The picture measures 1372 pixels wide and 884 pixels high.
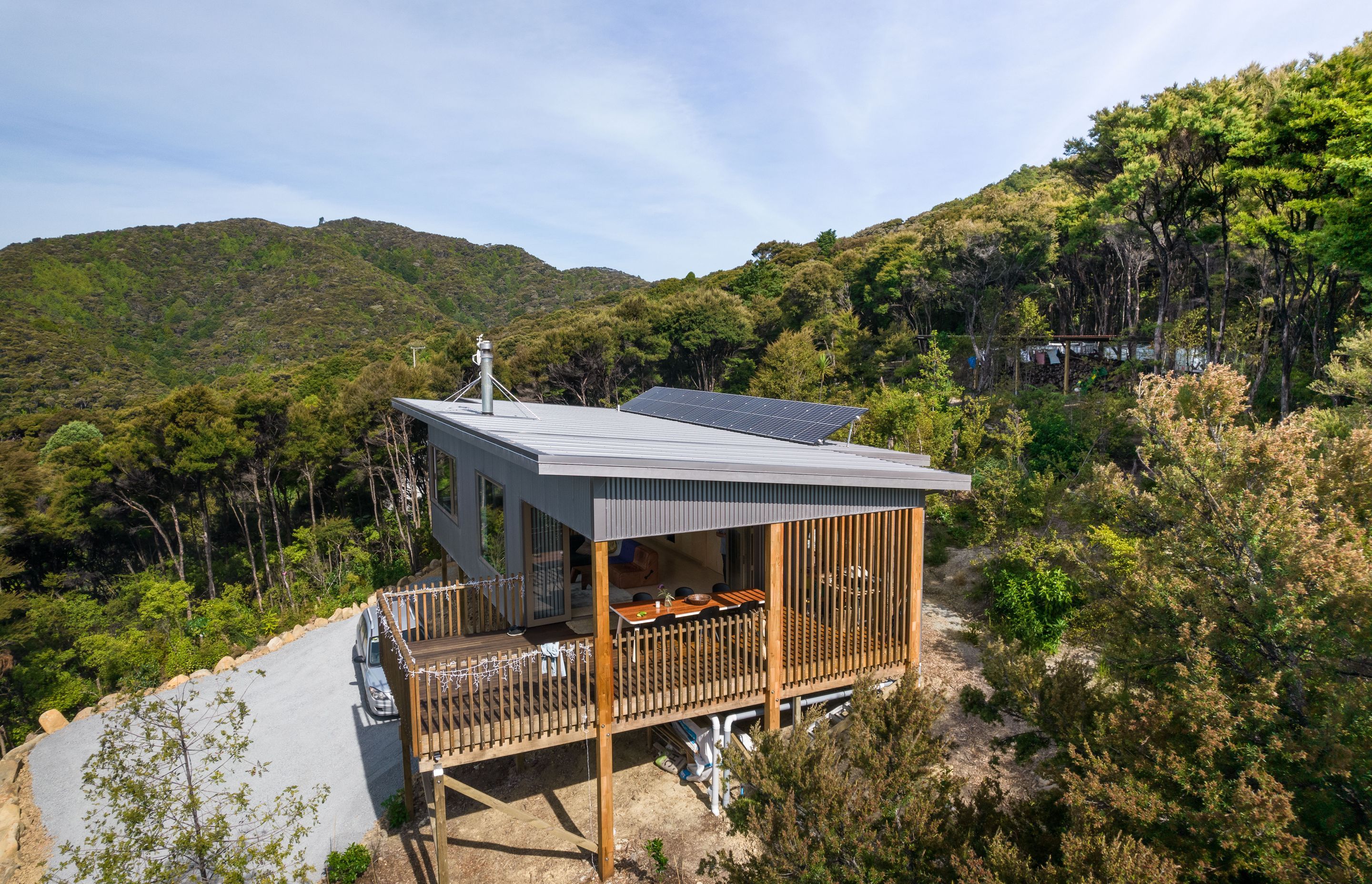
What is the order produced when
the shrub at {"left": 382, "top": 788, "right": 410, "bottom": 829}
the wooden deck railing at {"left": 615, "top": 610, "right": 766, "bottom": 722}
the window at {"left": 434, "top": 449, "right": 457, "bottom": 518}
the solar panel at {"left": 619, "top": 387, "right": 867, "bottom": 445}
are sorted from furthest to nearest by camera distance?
the window at {"left": 434, "top": 449, "right": 457, "bottom": 518}, the solar panel at {"left": 619, "top": 387, "right": 867, "bottom": 445}, the shrub at {"left": 382, "top": 788, "right": 410, "bottom": 829}, the wooden deck railing at {"left": 615, "top": 610, "right": 766, "bottom": 722}

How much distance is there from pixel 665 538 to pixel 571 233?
73.7 m

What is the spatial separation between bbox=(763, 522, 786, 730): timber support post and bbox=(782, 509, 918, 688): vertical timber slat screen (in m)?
0.19

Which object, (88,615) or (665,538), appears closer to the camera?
(665,538)

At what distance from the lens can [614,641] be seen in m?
8.60

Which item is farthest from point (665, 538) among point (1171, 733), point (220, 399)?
point (220, 399)

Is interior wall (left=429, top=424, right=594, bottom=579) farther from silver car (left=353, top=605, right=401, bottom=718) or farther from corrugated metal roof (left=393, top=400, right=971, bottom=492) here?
silver car (left=353, top=605, right=401, bottom=718)

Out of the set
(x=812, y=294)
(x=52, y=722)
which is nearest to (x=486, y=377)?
(x=52, y=722)

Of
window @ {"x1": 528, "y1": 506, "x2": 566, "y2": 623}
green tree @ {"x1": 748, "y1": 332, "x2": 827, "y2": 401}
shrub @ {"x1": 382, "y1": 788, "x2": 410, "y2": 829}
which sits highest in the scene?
green tree @ {"x1": 748, "y1": 332, "x2": 827, "y2": 401}

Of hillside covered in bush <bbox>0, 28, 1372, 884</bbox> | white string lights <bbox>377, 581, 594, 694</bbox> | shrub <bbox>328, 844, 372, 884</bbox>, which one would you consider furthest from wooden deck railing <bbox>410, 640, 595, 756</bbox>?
hillside covered in bush <bbox>0, 28, 1372, 884</bbox>

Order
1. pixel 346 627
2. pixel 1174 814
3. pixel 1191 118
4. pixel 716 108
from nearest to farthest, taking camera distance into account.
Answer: pixel 1174 814 < pixel 1191 118 < pixel 346 627 < pixel 716 108

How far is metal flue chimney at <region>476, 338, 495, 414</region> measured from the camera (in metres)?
12.4

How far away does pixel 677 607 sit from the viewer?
32.7 feet

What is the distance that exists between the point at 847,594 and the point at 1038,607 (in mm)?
5924

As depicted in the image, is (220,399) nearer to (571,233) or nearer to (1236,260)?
(1236,260)
